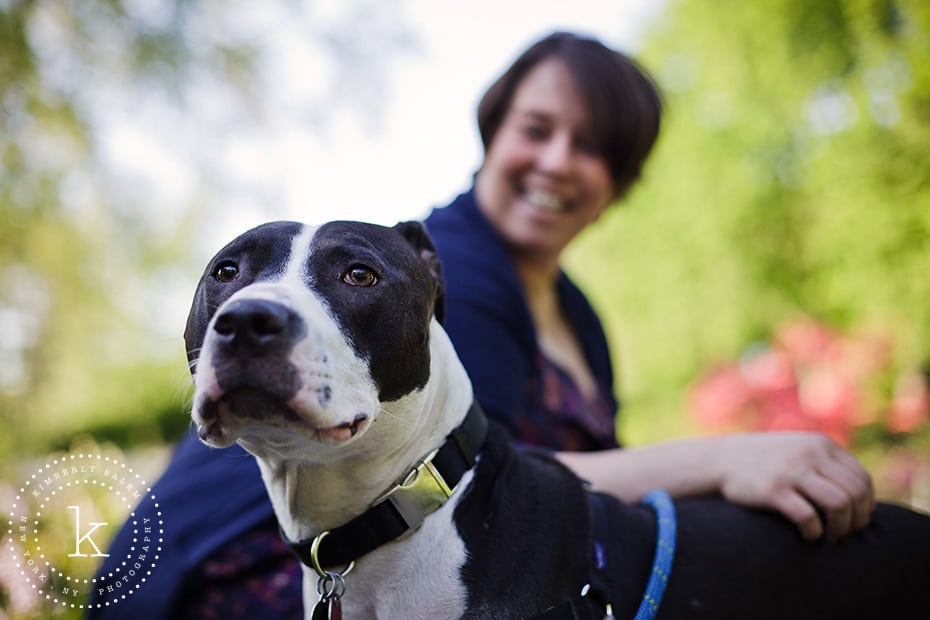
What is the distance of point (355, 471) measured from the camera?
1504mm

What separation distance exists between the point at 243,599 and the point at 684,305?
7.96 meters

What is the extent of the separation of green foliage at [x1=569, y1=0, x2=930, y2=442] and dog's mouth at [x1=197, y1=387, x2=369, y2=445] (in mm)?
6651

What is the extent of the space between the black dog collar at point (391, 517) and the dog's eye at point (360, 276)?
396 millimetres

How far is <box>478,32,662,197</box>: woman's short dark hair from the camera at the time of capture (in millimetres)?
2936

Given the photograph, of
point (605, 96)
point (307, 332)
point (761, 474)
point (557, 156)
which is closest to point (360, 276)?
point (307, 332)

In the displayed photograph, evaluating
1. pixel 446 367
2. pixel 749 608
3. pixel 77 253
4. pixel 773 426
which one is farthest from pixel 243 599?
pixel 77 253

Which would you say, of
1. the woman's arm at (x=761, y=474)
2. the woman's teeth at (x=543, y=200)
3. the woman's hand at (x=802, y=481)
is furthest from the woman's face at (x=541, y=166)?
the woman's hand at (x=802, y=481)

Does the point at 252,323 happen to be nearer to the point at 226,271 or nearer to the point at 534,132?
the point at 226,271

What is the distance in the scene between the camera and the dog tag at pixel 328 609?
1.47m

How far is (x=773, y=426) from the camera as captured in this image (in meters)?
6.49

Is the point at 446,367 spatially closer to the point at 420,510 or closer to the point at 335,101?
the point at 420,510

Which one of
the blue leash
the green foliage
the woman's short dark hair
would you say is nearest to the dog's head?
the blue leash

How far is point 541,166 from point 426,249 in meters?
1.22

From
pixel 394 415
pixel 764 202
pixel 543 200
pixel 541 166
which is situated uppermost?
pixel 541 166
